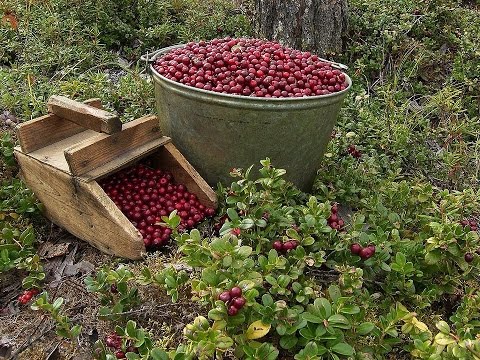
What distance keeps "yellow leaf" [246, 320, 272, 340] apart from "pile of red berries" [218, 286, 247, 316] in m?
0.08

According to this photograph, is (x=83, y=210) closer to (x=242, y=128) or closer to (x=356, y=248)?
(x=242, y=128)

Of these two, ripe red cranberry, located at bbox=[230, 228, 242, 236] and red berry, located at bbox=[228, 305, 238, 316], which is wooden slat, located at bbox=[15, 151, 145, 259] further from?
red berry, located at bbox=[228, 305, 238, 316]

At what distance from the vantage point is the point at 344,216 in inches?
103

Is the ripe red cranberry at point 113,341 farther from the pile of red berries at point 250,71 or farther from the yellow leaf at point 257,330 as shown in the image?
the pile of red berries at point 250,71

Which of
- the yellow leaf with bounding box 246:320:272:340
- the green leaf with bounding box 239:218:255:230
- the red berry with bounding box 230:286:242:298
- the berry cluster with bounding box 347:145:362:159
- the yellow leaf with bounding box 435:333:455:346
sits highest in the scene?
the red berry with bounding box 230:286:242:298

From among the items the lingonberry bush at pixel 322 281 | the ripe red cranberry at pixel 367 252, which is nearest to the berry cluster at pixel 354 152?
the lingonberry bush at pixel 322 281

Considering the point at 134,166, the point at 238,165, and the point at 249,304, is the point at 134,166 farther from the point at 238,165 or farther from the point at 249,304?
the point at 249,304

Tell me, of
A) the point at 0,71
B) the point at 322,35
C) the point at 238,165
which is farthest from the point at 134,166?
the point at 322,35

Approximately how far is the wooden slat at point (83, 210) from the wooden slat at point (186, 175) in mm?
421

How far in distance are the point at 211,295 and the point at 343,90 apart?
1250mm

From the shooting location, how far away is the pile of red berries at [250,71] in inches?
89.0

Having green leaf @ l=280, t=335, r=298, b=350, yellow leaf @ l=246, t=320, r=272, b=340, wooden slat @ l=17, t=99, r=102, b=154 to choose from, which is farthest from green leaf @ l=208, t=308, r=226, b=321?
wooden slat @ l=17, t=99, r=102, b=154

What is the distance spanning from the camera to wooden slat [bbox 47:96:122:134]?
2.19 m

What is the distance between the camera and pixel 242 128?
226 cm
